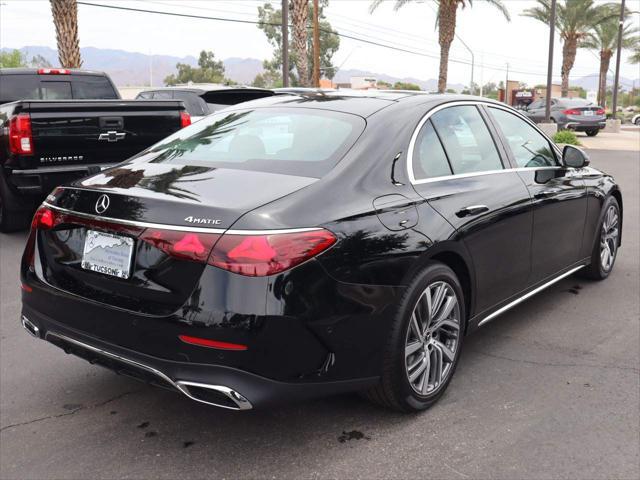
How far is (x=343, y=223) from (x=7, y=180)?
5582 millimetres

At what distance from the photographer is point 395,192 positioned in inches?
130

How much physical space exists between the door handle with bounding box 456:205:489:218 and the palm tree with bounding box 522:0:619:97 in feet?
130

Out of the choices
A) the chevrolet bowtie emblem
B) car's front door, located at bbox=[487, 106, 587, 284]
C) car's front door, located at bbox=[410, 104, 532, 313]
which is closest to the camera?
car's front door, located at bbox=[410, 104, 532, 313]

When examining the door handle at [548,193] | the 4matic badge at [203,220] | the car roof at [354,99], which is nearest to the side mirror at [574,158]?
the door handle at [548,193]

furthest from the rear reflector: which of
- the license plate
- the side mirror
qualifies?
the side mirror

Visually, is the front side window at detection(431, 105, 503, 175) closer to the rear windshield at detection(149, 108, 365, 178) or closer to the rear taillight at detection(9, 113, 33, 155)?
the rear windshield at detection(149, 108, 365, 178)

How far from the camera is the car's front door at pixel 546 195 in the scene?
14.6ft

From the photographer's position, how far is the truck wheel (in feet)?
24.4

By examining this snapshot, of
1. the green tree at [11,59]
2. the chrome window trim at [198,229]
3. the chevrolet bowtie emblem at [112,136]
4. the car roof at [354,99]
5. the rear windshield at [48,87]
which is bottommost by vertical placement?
the chrome window trim at [198,229]

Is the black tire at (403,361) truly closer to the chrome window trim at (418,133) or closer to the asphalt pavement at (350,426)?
the asphalt pavement at (350,426)

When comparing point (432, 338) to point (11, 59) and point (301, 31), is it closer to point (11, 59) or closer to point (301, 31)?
point (301, 31)

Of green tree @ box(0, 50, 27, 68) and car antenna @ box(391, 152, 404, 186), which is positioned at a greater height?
green tree @ box(0, 50, 27, 68)

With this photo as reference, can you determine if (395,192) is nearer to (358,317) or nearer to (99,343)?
(358,317)

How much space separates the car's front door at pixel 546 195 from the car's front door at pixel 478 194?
160 mm
